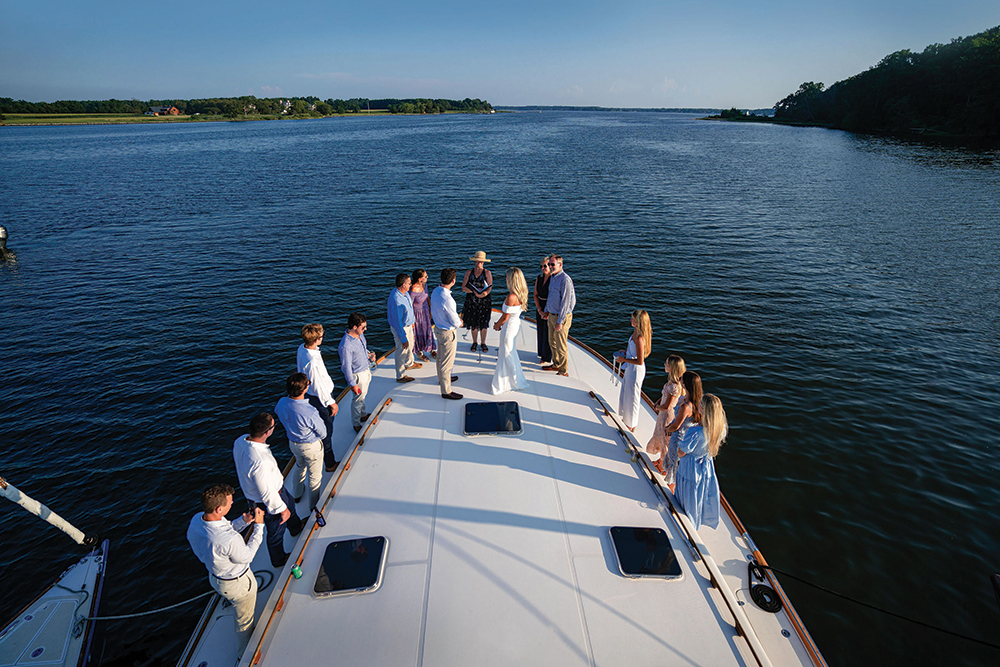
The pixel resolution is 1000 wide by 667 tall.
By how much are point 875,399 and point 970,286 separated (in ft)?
39.5

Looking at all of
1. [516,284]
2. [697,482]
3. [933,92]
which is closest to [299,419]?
[516,284]

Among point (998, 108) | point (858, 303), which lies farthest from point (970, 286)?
point (998, 108)

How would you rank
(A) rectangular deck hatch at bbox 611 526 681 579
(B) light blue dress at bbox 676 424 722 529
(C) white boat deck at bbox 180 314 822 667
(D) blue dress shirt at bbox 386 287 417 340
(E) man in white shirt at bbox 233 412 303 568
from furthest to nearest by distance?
(D) blue dress shirt at bbox 386 287 417 340 → (B) light blue dress at bbox 676 424 722 529 → (E) man in white shirt at bbox 233 412 303 568 → (A) rectangular deck hatch at bbox 611 526 681 579 → (C) white boat deck at bbox 180 314 822 667

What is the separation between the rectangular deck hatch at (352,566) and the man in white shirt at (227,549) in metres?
0.70

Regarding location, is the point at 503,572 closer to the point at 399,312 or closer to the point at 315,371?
the point at 315,371

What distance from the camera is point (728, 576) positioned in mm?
5145

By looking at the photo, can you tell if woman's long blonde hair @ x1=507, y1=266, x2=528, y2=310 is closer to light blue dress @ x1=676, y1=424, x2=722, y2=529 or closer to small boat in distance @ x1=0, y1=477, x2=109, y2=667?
light blue dress @ x1=676, y1=424, x2=722, y2=529

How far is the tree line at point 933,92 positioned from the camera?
6631 cm

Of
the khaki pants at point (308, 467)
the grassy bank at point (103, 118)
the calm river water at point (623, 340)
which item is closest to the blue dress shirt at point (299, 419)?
the khaki pants at point (308, 467)

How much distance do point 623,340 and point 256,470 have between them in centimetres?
1253

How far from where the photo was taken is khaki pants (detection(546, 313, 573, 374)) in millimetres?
8172

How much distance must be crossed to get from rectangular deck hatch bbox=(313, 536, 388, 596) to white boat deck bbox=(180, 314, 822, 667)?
0.31 feet

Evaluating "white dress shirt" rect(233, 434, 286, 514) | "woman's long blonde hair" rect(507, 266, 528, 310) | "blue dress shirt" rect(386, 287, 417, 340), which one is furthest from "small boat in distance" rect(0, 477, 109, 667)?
"woman's long blonde hair" rect(507, 266, 528, 310)

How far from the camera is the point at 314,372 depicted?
20.8 ft
